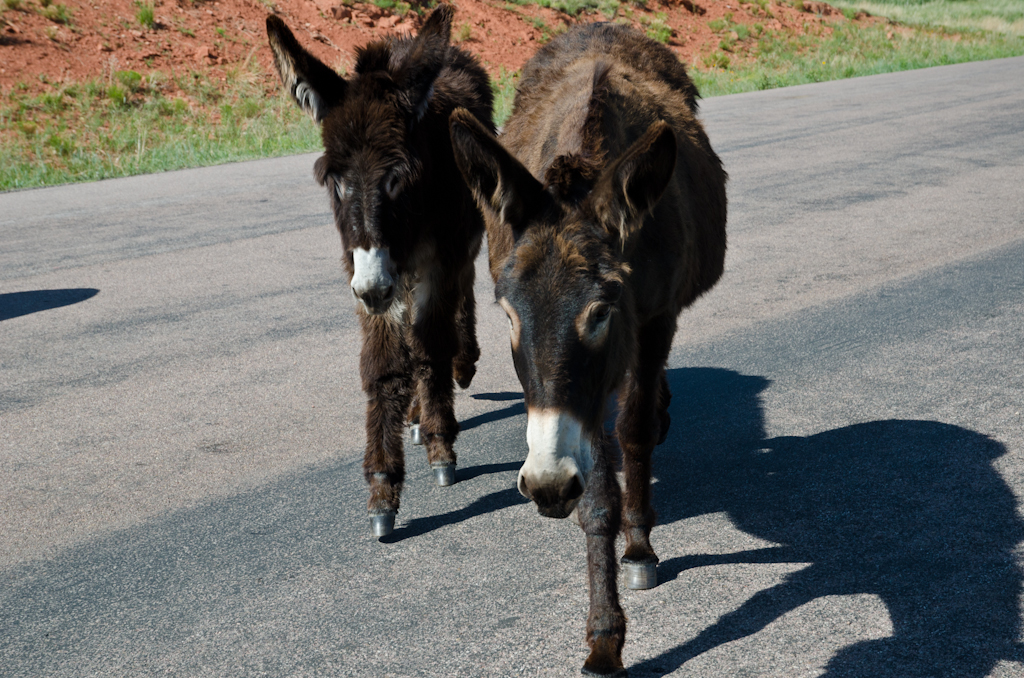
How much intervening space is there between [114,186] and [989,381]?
11.7 m

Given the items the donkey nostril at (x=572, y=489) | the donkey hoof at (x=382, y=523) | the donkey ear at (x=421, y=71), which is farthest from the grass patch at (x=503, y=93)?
the donkey nostril at (x=572, y=489)

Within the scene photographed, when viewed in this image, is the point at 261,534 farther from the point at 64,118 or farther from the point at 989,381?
the point at 64,118

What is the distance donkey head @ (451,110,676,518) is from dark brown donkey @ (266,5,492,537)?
2.93ft

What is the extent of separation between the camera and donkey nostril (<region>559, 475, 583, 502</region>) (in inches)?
101

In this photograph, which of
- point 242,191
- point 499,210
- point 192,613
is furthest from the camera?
point 242,191

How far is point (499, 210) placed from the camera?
2.91 metres

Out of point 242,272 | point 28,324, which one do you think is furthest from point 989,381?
point 28,324

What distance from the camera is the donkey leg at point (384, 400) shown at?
13.5 feet

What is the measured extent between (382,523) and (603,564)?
1.27m

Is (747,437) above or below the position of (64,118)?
below

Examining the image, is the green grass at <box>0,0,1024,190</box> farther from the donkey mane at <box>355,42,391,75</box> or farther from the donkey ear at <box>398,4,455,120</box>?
the donkey ear at <box>398,4,455,120</box>

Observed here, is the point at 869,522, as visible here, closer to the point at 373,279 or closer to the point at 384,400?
the point at 384,400

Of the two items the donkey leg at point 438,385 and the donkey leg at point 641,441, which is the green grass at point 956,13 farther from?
the donkey leg at point 641,441

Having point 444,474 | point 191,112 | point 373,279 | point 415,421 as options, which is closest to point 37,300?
point 415,421
